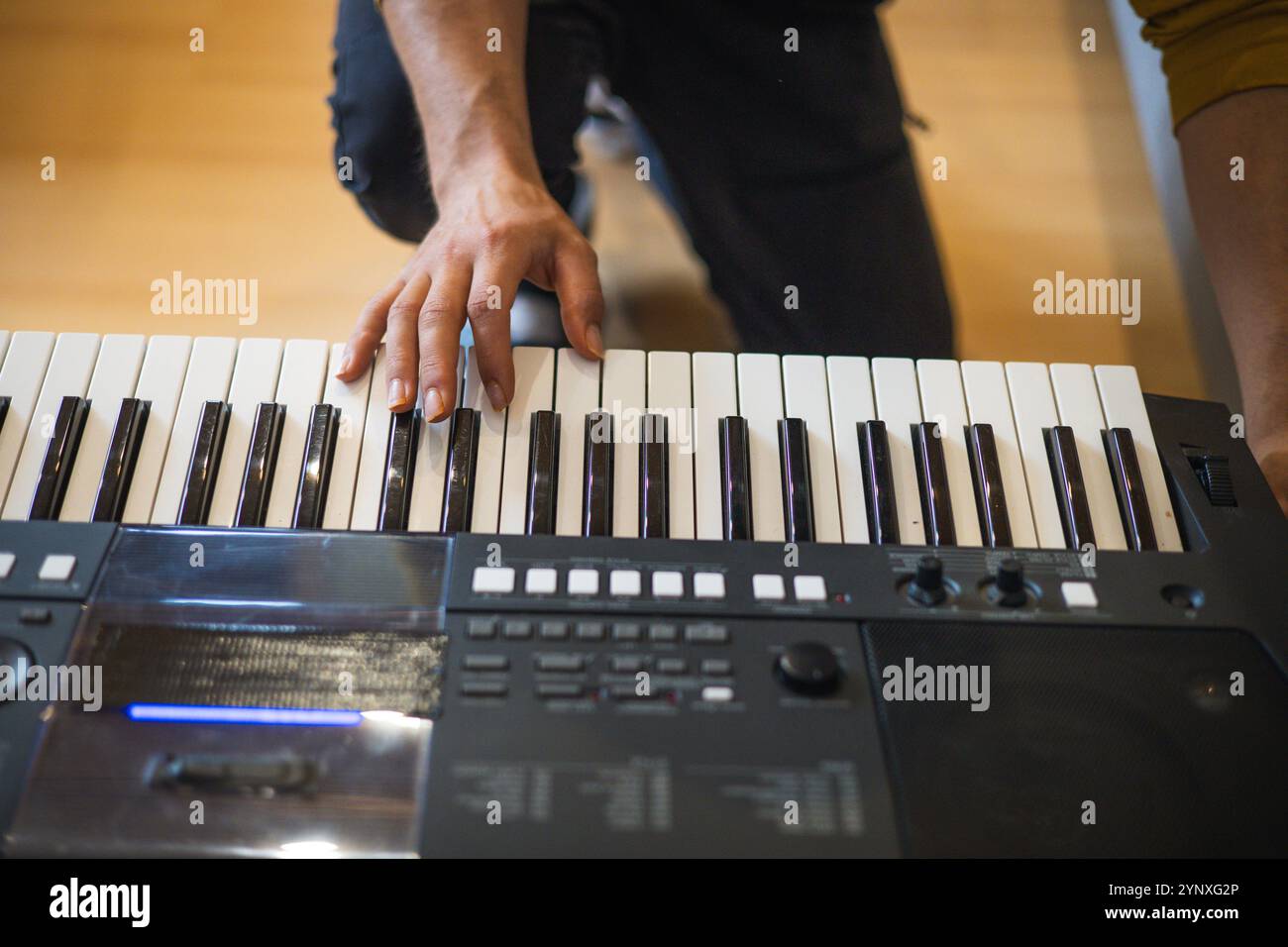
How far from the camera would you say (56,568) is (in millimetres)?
760

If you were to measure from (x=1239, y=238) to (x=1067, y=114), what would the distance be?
91 cm

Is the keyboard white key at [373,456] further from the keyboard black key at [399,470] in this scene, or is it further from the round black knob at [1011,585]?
the round black knob at [1011,585]

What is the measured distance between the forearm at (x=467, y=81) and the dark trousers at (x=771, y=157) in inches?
7.8

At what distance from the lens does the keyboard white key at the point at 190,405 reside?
2.72ft

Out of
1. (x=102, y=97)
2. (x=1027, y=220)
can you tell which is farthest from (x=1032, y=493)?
(x=102, y=97)

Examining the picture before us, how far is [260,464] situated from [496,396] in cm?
21

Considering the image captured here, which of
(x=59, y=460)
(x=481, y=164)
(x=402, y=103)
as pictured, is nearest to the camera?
(x=59, y=460)

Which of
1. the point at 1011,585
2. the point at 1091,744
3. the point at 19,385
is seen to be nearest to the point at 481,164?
the point at 19,385

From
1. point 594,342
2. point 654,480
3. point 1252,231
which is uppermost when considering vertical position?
point 1252,231

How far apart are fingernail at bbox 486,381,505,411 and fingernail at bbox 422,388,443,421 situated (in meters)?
0.05

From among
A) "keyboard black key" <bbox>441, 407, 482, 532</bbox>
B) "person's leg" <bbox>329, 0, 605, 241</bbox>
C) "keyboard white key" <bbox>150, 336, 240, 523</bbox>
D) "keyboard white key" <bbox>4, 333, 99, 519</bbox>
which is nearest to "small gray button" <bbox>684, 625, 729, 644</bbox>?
"keyboard black key" <bbox>441, 407, 482, 532</bbox>

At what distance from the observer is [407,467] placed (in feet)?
2.77

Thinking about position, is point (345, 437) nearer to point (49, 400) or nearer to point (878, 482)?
point (49, 400)
